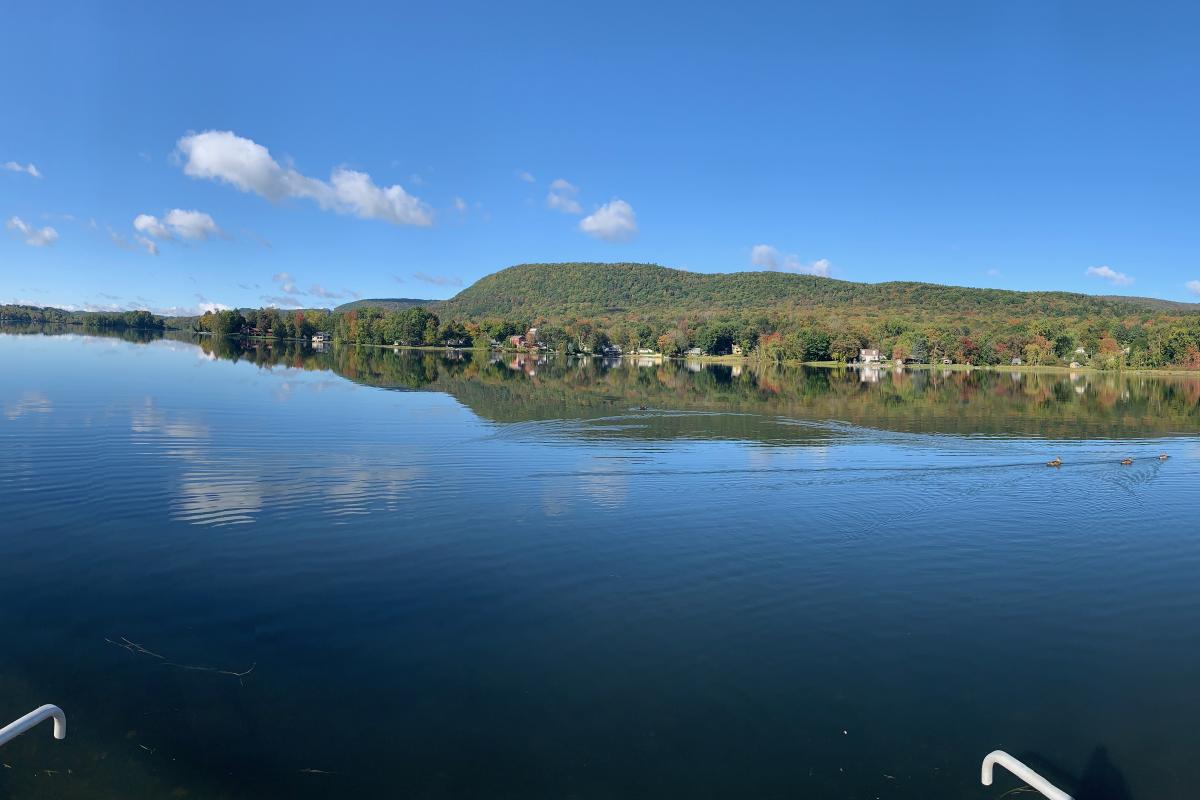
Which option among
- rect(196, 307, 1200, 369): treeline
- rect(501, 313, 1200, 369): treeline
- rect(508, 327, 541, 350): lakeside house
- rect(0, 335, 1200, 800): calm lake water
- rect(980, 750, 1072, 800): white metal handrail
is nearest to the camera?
rect(980, 750, 1072, 800): white metal handrail

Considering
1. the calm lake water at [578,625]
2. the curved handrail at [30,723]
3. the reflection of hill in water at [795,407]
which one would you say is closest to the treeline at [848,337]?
the reflection of hill in water at [795,407]

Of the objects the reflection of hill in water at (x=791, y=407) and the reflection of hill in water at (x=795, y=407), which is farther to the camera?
the reflection of hill in water at (x=795, y=407)

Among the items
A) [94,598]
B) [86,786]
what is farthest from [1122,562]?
[94,598]

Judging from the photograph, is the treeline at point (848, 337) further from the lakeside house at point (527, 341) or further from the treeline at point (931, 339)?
the lakeside house at point (527, 341)

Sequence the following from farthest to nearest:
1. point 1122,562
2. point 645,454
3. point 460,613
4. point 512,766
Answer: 1. point 645,454
2. point 1122,562
3. point 460,613
4. point 512,766

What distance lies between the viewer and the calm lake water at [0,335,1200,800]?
744 cm

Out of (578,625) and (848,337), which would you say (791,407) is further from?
(848,337)

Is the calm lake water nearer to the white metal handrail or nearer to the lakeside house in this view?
the white metal handrail

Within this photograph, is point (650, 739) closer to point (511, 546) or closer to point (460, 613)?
point (460, 613)

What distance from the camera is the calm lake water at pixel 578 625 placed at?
7438mm

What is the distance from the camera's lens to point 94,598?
1086cm

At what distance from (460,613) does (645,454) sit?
50.5ft

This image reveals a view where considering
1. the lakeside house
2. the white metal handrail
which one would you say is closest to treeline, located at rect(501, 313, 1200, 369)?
→ the lakeside house

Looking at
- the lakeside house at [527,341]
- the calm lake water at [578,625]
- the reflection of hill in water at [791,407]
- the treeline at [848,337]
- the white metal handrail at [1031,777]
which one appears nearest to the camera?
the white metal handrail at [1031,777]
